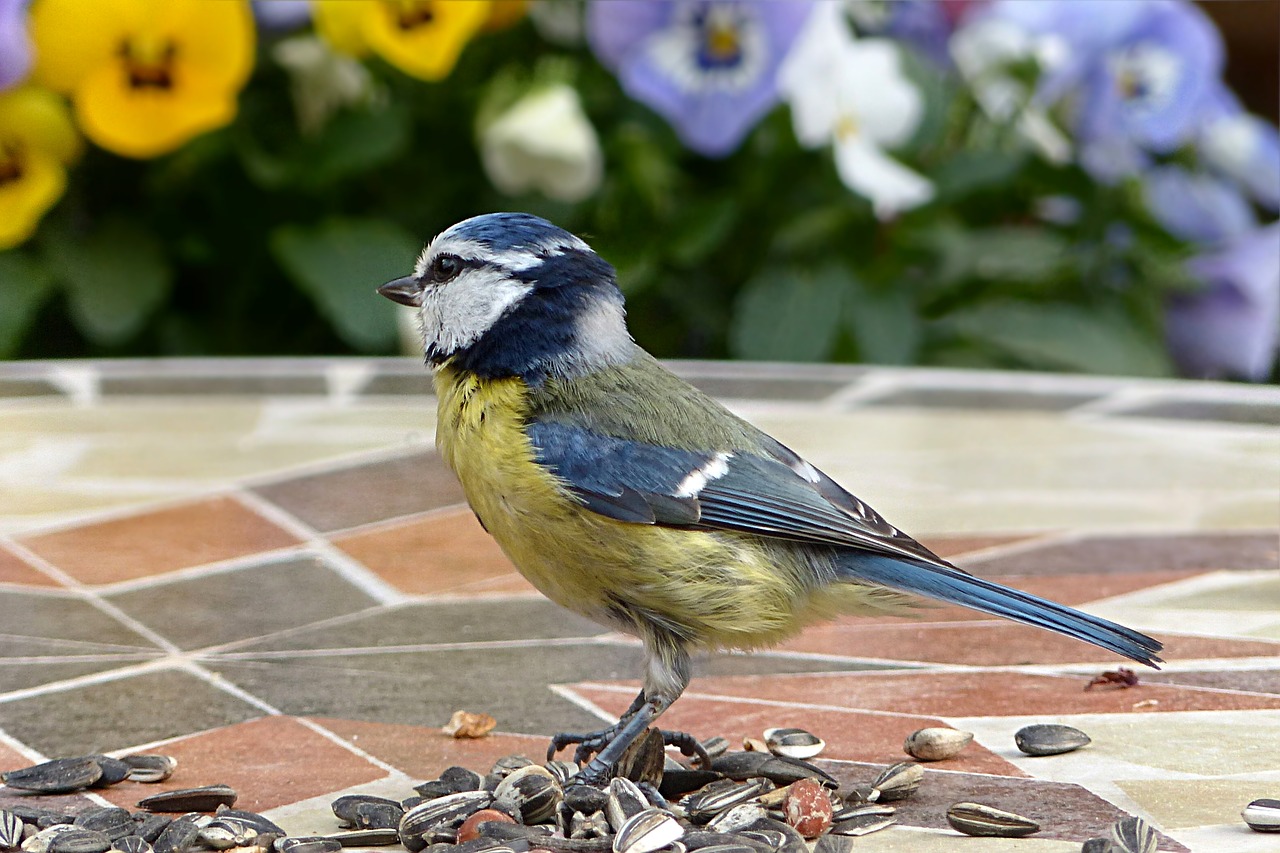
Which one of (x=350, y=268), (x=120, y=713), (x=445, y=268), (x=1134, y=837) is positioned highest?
(x=445, y=268)

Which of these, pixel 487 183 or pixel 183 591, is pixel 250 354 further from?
pixel 183 591

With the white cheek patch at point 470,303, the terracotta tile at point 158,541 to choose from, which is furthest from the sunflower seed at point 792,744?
the terracotta tile at point 158,541

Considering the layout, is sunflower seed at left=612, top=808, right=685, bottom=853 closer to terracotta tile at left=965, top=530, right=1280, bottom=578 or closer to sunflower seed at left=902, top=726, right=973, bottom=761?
sunflower seed at left=902, top=726, right=973, bottom=761

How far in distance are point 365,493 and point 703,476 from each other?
1.45 metres

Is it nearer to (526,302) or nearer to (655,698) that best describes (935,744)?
(655,698)

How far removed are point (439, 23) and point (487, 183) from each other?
0.57m

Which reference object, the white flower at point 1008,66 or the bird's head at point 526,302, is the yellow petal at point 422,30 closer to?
the white flower at point 1008,66

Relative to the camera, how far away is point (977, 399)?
13.1 feet

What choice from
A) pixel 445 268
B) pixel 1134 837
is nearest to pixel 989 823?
pixel 1134 837

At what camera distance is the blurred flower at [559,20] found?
4562 millimetres

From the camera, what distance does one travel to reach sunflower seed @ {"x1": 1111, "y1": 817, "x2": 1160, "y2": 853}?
64.9 inches

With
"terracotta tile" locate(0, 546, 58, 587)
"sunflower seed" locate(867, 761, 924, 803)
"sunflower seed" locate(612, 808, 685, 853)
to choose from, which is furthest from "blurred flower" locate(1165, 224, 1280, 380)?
"sunflower seed" locate(612, 808, 685, 853)

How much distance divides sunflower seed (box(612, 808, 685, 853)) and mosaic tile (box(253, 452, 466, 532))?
56.8 inches

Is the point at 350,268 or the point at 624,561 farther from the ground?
the point at 350,268
